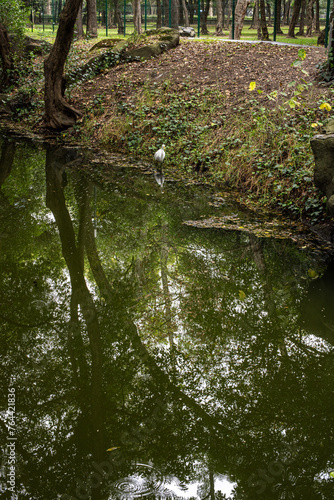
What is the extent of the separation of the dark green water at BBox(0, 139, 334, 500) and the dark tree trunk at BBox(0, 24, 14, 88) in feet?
38.6

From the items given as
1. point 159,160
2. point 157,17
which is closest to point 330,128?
point 159,160

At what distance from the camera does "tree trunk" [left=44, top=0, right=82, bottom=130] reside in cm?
1202

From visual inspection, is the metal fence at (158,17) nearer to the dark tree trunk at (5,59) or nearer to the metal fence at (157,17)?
the metal fence at (157,17)

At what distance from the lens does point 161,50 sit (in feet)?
56.0

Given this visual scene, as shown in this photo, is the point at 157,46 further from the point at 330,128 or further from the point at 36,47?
the point at 330,128

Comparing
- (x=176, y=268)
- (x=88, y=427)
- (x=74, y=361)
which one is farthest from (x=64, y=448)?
(x=176, y=268)

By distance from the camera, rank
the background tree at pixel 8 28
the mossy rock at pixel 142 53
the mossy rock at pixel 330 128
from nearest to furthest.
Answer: the mossy rock at pixel 330 128
the mossy rock at pixel 142 53
the background tree at pixel 8 28

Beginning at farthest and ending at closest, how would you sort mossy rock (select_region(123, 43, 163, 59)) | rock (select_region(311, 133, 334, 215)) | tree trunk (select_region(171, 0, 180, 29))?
1. tree trunk (select_region(171, 0, 180, 29))
2. mossy rock (select_region(123, 43, 163, 59))
3. rock (select_region(311, 133, 334, 215))

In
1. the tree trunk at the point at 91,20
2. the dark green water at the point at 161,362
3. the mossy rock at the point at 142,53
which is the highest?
the tree trunk at the point at 91,20

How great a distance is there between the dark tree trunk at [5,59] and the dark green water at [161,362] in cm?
1176

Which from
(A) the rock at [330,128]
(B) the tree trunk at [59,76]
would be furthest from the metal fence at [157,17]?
(A) the rock at [330,128]

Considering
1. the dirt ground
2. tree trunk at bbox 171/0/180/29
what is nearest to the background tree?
the dirt ground

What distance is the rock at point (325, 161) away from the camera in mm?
6512

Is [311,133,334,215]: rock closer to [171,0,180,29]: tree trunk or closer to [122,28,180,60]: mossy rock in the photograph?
[122,28,180,60]: mossy rock
